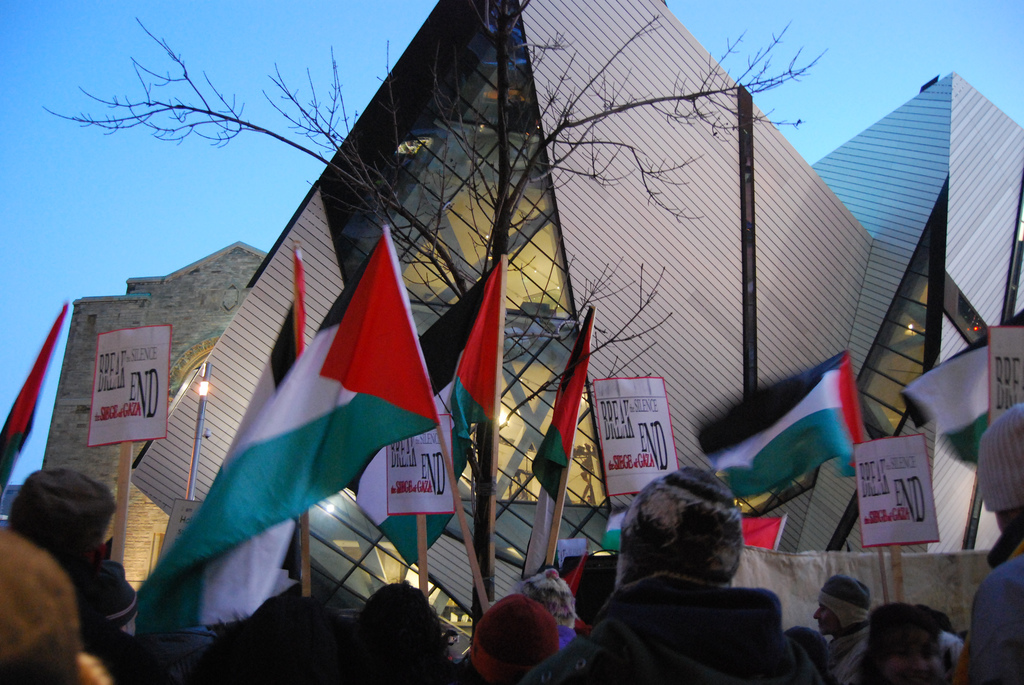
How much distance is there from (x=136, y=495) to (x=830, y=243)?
18.2 m

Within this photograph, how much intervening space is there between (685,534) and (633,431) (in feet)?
16.6

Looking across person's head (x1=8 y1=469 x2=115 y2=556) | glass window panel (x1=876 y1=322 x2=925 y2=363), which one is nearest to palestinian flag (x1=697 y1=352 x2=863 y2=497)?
person's head (x1=8 y1=469 x2=115 y2=556)

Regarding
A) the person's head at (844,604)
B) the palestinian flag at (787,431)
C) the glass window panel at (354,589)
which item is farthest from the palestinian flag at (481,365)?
the glass window panel at (354,589)

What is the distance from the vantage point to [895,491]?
20.9 feet

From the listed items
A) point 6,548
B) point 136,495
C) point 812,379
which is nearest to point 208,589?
point 6,548

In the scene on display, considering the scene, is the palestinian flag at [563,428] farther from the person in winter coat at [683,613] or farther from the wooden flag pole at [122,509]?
the person in winter coat at [683,613]

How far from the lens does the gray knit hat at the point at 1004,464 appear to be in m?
2.21

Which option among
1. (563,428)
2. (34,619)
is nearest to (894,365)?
(563,428)

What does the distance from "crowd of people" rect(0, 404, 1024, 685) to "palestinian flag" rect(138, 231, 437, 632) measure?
1.98ft

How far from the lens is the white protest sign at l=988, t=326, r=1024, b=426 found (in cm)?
439

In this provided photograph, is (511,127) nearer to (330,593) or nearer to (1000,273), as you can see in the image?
(330,593)

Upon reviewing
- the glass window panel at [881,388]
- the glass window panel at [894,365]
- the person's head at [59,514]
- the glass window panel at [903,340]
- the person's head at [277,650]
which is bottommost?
the person's head at [277,650]

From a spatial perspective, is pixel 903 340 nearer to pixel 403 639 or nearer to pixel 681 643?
pixel 403 639

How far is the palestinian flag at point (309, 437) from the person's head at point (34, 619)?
197cm
